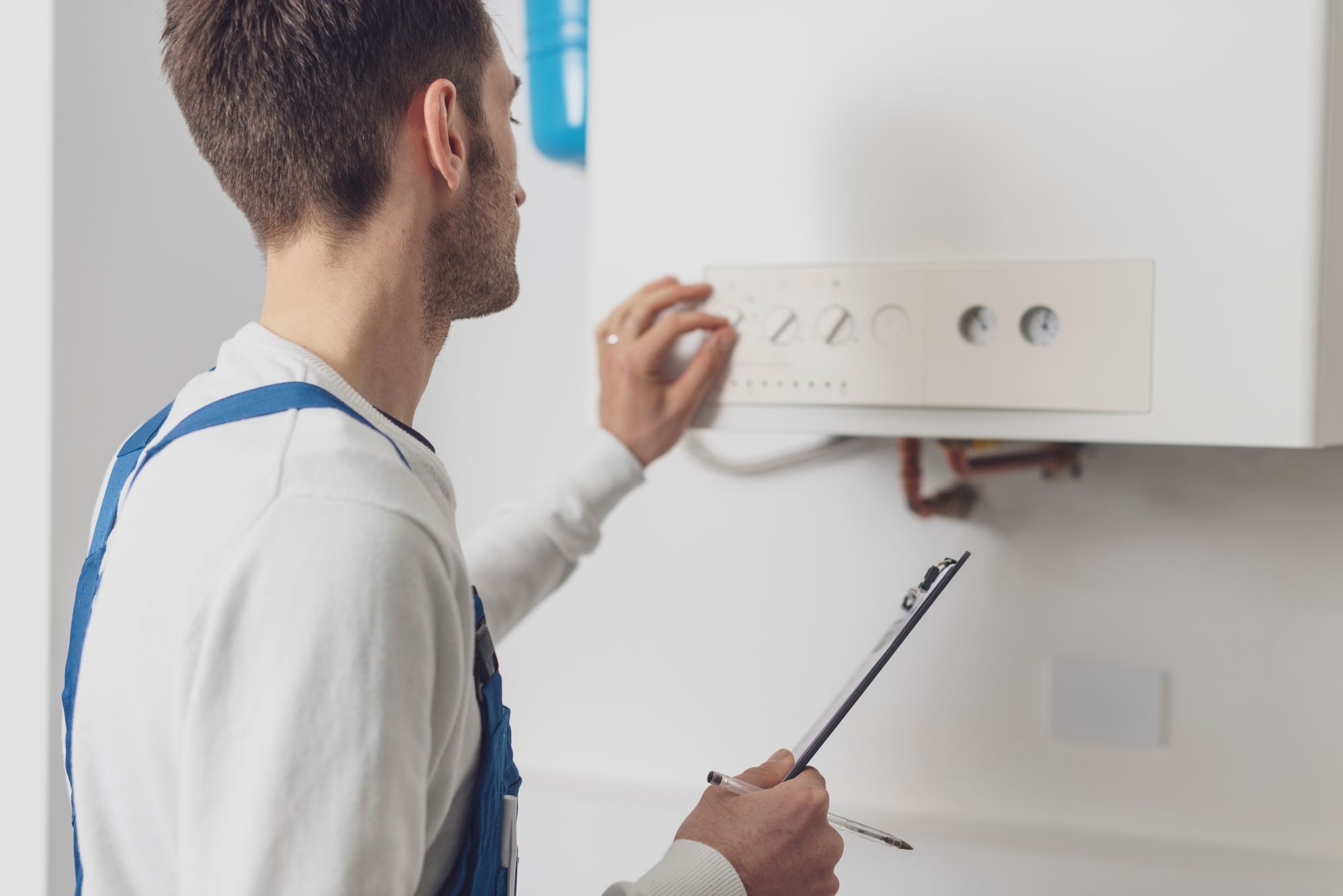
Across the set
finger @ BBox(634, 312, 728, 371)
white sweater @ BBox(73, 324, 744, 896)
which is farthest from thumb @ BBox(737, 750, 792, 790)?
finger @ BBox(634, 312, 728, 371)

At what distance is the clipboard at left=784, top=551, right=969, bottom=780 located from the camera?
0.81m

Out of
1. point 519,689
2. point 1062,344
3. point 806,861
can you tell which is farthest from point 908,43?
point 519,689

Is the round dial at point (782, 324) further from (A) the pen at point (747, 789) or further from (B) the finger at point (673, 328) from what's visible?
(A) the pen at point (747, 789)

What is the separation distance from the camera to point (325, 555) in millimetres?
573

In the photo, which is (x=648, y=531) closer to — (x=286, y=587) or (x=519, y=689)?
(x=519, y=689)

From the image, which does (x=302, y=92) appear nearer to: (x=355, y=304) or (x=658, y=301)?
(x=355, y=304)

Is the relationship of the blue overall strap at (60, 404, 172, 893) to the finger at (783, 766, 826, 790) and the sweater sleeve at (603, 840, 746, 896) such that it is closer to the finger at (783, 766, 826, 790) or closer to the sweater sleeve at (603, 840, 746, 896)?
the sweater sleeve at (603, 840, 746, 896)

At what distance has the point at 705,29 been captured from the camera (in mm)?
1024

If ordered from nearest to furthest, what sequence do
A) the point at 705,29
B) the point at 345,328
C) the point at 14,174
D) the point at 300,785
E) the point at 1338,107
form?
the point at 300,785 < the point at 345,328 < the point at 1338,107 < the point at 705,29 < the point at 14,174

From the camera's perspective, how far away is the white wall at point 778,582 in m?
1.20

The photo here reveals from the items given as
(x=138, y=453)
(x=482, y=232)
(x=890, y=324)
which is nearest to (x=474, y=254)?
A: (x=482, y=232)

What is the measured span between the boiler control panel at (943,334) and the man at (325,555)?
253 mm

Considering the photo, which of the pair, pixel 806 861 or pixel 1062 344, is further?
pixel 1062 344

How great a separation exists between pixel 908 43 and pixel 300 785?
2.48ft
